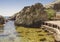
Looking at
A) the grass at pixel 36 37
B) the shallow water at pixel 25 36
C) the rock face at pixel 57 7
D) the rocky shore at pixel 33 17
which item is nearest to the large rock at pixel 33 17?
the rocky shore at pixel 33 17

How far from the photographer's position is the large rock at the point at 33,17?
45872 mm

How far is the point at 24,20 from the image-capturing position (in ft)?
158

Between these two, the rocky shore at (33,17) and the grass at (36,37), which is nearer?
the grass at (36,37)

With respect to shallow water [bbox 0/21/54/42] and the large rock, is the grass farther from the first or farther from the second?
the large rock

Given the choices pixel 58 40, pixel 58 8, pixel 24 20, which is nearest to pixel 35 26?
pixel 24 20

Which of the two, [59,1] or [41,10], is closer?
[41,10]

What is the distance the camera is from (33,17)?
46.7m

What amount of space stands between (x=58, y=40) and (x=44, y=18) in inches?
1037

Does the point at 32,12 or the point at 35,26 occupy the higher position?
the point at 32,12

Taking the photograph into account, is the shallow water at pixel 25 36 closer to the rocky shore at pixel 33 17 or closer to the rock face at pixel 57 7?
the rocky shore at pixel 33 17

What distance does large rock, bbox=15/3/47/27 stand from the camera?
150 ft

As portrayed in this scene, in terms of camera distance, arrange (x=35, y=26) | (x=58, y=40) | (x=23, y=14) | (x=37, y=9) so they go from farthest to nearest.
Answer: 1. (x=23, y=14)
2. (x=37, y=9)
3. (x=35, y=26)
4. (x=58, y=40)

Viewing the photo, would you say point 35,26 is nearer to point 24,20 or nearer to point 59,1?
point 24,20

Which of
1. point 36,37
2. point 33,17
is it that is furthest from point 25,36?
point 33,17
